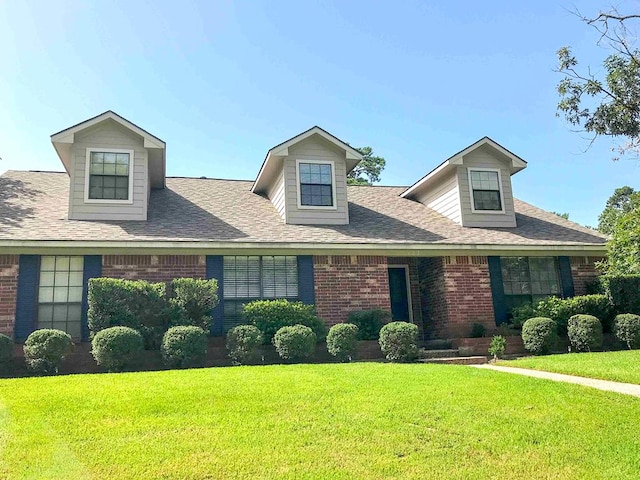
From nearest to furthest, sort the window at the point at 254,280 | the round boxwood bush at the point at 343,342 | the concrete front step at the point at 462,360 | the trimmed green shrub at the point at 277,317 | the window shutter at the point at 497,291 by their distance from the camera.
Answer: the round boxwood bush at the point at 343,342 → the concrete front step at the point at 462,360 → the trimmed green shrub at the point at 277,317 → the window at the point at 254,280 → the window shutter at the point at 497,291

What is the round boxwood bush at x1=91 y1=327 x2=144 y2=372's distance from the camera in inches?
394

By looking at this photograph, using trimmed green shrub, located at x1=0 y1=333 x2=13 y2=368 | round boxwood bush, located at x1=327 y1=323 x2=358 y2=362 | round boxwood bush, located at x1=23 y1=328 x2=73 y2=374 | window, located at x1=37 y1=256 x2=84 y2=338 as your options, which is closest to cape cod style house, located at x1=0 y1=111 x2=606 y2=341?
window, located at x1=37 y1=256 x2=84 y2=338

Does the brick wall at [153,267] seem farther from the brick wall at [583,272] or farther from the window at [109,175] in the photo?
the brick wall at [583,272]

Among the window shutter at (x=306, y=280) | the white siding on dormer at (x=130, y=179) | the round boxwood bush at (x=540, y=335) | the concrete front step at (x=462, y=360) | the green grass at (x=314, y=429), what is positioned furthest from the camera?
the white siding on dormer at (x=130, y=179)

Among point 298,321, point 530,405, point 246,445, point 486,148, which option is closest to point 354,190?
point 486,148

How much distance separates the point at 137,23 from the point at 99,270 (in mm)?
5265

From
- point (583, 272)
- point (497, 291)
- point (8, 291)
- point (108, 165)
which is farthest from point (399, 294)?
point (8, 291)

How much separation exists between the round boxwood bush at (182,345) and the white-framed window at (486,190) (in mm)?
9000

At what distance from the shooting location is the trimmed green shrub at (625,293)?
13.7m

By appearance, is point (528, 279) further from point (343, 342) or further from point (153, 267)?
point (153, 267)

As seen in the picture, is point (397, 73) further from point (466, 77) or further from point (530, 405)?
point (530, 405)

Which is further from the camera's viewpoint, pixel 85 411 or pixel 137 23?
pixel 137 23

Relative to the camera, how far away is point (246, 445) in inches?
201

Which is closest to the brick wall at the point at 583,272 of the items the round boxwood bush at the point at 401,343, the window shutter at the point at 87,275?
the round boxwood bush at the point at 401,343
